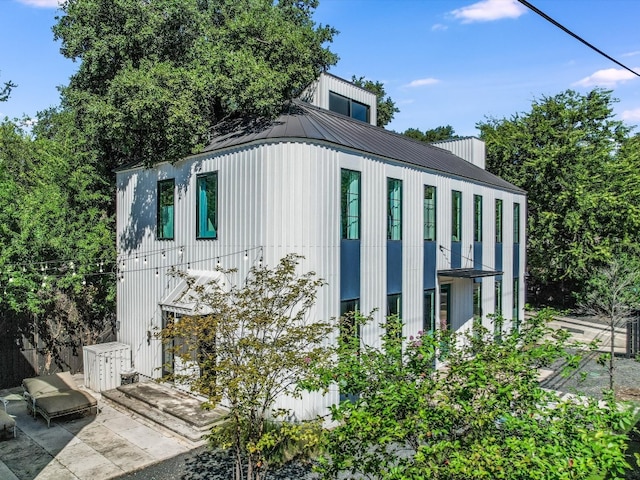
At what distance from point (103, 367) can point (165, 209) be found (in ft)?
17.0

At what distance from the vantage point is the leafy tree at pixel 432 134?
49.9m

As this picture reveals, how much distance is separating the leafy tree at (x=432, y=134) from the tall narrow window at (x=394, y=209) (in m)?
36.6

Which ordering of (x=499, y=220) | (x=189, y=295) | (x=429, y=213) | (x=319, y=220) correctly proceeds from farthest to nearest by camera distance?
(x=499, y=220) → (x=429, y=213) → (x=189, y=295) → (x=319, y=220)

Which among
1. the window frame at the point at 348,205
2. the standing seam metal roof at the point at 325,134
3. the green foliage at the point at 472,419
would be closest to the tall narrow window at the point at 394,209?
the standing seam metal roof at the point at 325,134

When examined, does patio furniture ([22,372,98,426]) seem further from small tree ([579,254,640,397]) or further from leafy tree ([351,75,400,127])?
leafy tree ([351,75,400,127])

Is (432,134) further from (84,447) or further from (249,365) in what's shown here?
(249,365)

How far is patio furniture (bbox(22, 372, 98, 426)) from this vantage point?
11.5 metres

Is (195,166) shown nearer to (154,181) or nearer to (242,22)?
(154,181)

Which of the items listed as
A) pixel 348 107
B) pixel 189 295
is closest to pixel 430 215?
pixel 348 107

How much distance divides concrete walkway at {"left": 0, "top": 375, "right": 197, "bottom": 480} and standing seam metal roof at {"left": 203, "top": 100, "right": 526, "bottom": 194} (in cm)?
748

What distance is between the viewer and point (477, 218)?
19.1m

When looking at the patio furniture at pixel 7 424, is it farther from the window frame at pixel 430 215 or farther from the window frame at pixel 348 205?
the window frame at pixel 430 215

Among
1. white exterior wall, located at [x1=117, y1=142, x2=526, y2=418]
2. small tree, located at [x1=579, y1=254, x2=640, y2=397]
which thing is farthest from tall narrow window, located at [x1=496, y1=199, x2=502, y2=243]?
small tree, located at [x1=579, y1=254, x2=640, y2=397]

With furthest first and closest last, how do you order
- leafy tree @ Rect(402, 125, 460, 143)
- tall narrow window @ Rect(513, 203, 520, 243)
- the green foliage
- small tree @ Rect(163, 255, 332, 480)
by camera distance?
leafy tree @ Rect(402, 125, 460, 143) → tall narrow window @ Rect(513, 203, 520, 243) → small tree @ Rect(163, 255, 332, 480) → the green foliage
